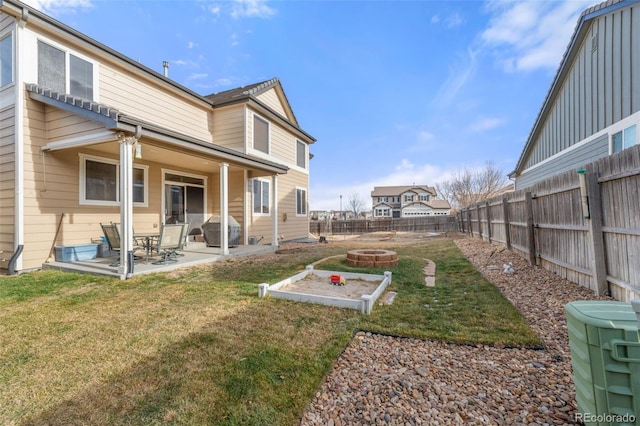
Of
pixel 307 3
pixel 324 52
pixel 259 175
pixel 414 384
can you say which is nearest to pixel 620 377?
pixel 414 384

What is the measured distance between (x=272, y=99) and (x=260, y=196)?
4994 mm

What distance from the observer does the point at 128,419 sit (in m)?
1.86

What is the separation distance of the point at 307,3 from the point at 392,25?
3125 mm

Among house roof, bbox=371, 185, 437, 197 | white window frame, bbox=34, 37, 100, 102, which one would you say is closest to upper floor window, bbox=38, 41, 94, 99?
white window frame, bbox=34, 37, 100, 102

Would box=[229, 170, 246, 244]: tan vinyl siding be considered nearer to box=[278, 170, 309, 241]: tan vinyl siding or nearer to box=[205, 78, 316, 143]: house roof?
box=[278, 170, 309, 241]: tan vinyl siding

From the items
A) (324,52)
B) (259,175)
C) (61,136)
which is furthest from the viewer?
(324,52)

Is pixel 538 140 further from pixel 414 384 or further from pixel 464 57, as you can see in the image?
pixel 414 384

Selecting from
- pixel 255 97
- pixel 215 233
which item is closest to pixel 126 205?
pixel 215 233

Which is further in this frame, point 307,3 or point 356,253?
point 307,3

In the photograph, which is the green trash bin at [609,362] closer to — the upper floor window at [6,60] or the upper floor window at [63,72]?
the upper floor window at [63,72]

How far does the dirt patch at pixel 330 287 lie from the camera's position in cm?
475

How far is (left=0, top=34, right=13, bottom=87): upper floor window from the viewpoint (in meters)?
6.48

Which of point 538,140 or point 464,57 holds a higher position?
point 464,57

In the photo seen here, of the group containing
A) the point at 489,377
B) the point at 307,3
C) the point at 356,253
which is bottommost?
the point at 489,377
